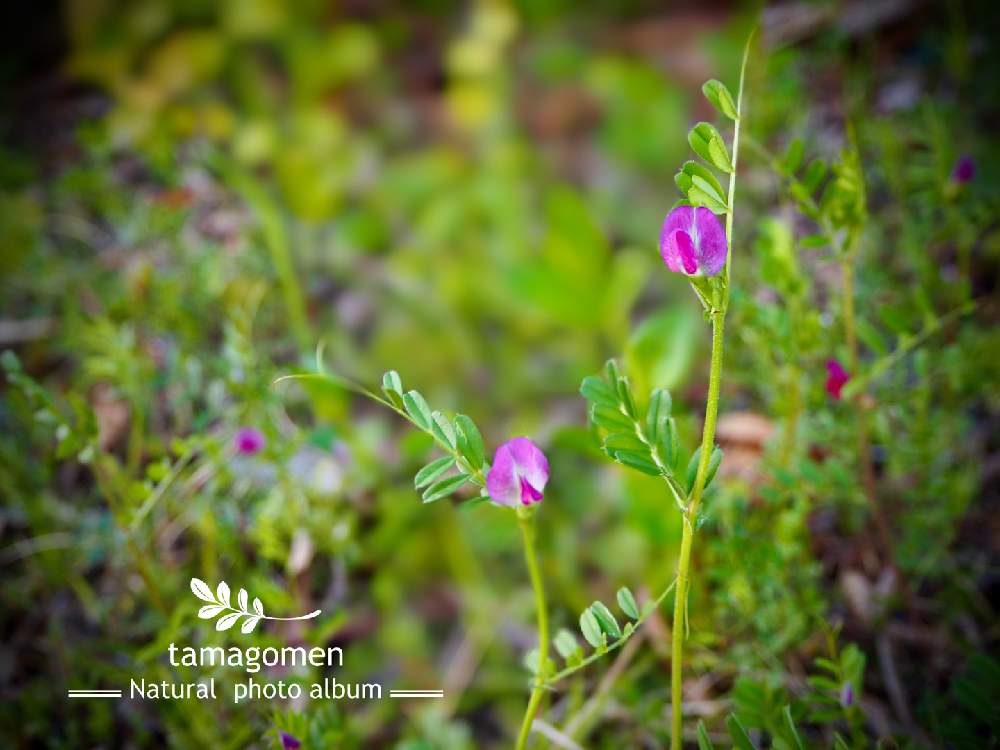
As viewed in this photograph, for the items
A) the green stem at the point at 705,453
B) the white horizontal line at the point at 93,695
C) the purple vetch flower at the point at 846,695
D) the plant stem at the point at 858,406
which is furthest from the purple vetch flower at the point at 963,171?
the white horizontal line at the point at 93,695

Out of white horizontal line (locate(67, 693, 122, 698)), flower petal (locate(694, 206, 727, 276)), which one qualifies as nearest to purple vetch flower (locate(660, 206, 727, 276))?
flower petal (locate(694, 206, 727, 276))

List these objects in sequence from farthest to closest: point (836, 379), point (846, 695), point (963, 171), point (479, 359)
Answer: point (479, 359), point (963, 171), point (836, 379), point (846, 695)

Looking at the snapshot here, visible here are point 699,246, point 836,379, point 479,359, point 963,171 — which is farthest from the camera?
point 479,359

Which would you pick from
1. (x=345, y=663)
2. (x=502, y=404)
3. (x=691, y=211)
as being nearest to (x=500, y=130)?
(x=502, y=404)

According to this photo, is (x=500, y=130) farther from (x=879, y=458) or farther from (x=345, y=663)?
(x=345, y=663)

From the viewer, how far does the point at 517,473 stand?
1.94 feet

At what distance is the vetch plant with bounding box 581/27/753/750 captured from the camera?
21.0 inches

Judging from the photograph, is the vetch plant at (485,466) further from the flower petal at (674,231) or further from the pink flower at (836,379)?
the pink flower at (836,379)

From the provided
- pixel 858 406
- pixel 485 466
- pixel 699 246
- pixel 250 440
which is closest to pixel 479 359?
pixel 250 440

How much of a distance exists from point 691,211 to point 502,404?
0.86 metres

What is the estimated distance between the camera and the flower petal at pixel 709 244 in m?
0.53

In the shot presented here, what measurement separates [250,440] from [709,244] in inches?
23.0

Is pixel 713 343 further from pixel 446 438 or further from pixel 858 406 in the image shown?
pixel 858 406

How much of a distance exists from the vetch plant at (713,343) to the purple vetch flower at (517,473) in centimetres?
5
